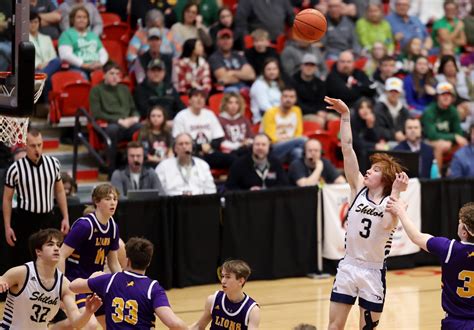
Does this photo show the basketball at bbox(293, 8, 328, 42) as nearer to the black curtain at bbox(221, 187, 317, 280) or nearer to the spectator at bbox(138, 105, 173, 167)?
the black curtain at bbox(221, 187, 317, 280)

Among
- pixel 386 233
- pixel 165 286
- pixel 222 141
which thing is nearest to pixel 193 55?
pixel 222 141

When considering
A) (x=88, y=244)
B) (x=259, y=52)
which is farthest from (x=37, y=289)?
(x=259, y=52)

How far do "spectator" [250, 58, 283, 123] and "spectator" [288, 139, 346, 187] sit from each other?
1.68 metres

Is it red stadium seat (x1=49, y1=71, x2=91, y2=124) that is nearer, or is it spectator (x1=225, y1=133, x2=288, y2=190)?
spectator (x1=225, y1=133, x2=288, y2=190)

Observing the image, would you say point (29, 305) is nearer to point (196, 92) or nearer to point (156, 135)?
point (156, 135)

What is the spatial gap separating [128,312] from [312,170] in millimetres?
6904

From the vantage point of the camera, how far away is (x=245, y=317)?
8.18 meters

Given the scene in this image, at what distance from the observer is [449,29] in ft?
66.7

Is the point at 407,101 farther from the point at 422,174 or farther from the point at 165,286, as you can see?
the point at 165,286

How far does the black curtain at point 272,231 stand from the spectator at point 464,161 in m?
2.69

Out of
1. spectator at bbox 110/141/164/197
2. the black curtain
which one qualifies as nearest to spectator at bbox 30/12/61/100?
spectator at bbox 110/141/164/197

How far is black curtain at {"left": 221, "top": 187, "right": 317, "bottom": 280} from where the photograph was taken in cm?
1355

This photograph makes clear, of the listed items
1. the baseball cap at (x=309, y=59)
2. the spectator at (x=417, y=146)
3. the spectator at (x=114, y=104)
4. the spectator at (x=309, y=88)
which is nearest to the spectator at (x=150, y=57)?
the spectator at (x=114, y=104)

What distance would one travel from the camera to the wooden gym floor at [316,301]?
11.6 meters
